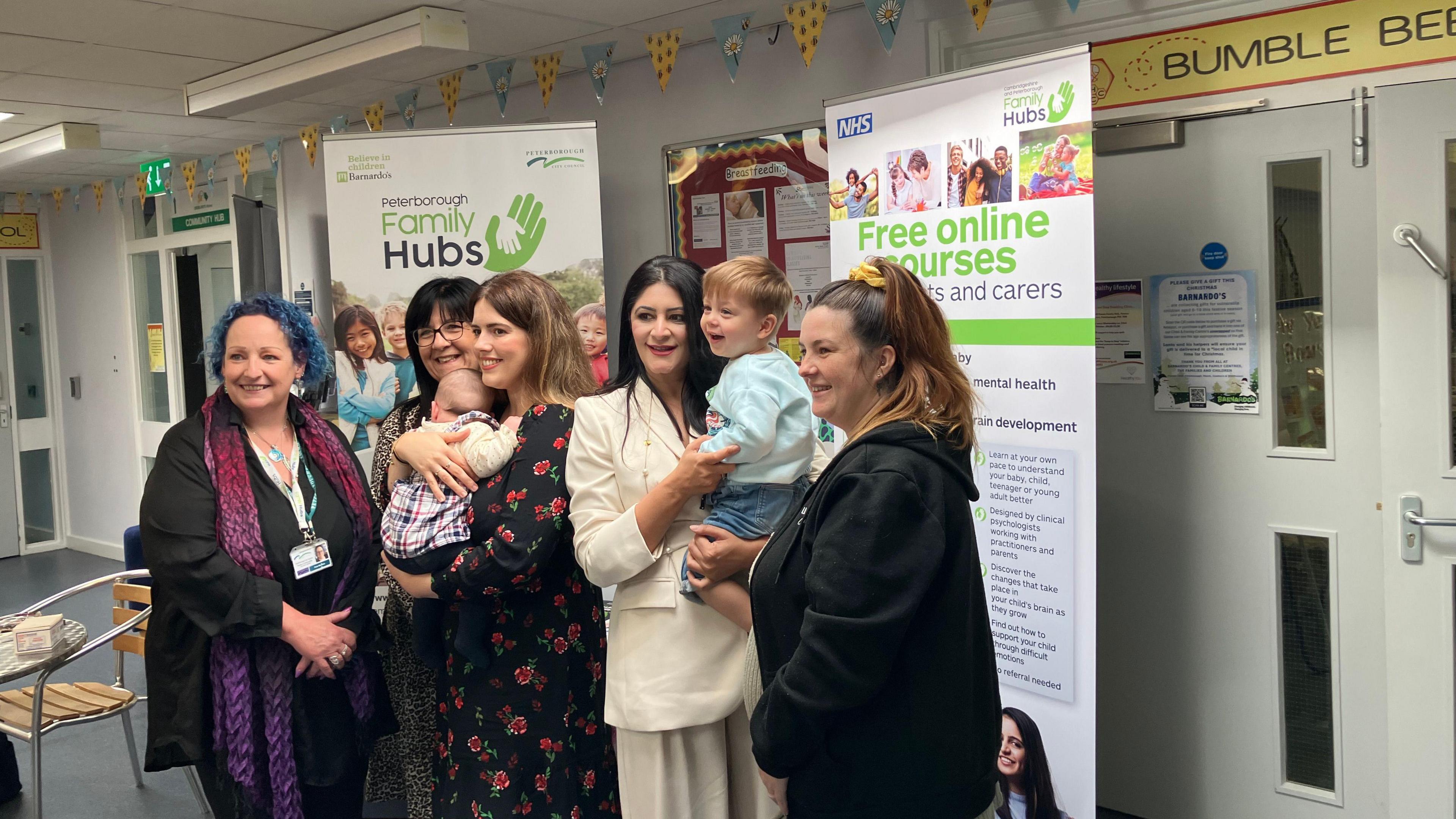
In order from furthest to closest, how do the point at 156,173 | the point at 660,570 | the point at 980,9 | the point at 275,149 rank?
the point at 156,173 → the point at 275,149 → the point at 980,9 → the point at 660,570

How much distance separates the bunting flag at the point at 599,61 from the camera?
4.38 metres

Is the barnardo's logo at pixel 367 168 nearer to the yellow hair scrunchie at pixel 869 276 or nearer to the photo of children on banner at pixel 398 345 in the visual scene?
the photo of children on banner at pixel 398 345

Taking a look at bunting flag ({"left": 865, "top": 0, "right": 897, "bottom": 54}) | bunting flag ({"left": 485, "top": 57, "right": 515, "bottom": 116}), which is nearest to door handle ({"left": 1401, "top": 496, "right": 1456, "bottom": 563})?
bunting flag ({"left": 865, "top": 0, "right": 897, "bottom": 54})

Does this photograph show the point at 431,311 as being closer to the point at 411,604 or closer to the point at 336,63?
the point at 411,604

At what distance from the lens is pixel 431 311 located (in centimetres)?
294

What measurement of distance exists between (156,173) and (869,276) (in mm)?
6499

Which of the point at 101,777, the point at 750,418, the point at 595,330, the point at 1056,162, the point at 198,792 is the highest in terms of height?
the point at 1056,162

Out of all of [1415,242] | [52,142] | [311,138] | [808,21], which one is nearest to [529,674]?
[1415,242]

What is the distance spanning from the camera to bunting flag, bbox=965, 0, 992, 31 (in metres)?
3.42

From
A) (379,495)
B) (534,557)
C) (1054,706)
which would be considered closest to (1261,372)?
(1054,706)

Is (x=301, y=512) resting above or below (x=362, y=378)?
below

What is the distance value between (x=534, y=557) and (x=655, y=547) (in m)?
0.26

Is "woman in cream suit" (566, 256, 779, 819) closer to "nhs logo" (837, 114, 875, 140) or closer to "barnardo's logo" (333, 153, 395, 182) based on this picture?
"nhs logo" (837, 114, 875, 140)

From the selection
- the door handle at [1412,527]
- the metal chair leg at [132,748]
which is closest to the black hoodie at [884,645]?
the door handle at [1412,527]
